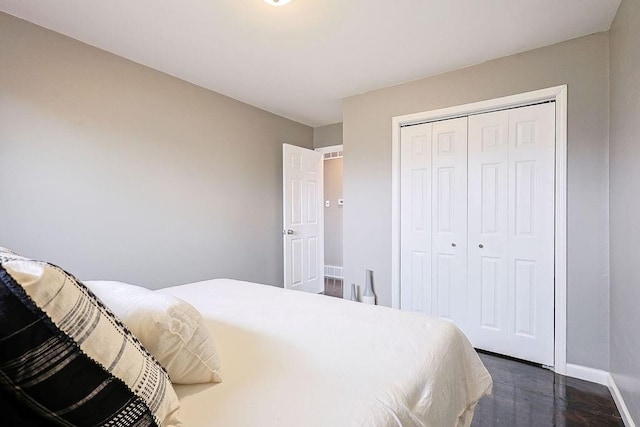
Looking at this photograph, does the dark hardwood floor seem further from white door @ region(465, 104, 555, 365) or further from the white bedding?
the white bedding

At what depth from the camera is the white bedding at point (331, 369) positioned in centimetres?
77

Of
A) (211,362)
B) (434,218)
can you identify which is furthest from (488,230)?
(211,362)

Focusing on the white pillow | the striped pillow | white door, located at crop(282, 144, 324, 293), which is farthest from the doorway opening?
the striped pillow

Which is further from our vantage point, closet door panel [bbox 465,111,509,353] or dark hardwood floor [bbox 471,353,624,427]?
closet door panel [bbox 465,111,509,353]

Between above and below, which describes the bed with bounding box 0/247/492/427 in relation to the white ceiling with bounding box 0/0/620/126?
below

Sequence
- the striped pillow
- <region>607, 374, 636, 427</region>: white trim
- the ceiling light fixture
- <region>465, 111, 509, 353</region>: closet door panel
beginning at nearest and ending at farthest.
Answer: the striped pillow < <region>607, 374, 636, 427</region>: white trim < the ceiling light fixture < <region>465, 111, 509, 353</region>: closet door panel

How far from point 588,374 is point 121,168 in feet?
12.7

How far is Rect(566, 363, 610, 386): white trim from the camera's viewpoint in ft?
6.65

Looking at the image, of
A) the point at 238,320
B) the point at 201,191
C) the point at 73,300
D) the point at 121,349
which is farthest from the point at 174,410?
the point at 201,191

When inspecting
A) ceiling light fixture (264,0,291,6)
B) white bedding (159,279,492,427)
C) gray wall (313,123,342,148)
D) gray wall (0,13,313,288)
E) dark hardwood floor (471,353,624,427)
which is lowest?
dark hardwood floor (471,353,624,427)

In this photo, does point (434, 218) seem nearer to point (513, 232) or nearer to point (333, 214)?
point (513, 232)

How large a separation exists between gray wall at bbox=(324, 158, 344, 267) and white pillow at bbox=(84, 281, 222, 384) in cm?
470

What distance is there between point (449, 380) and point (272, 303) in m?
0.93

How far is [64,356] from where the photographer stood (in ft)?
1.69
